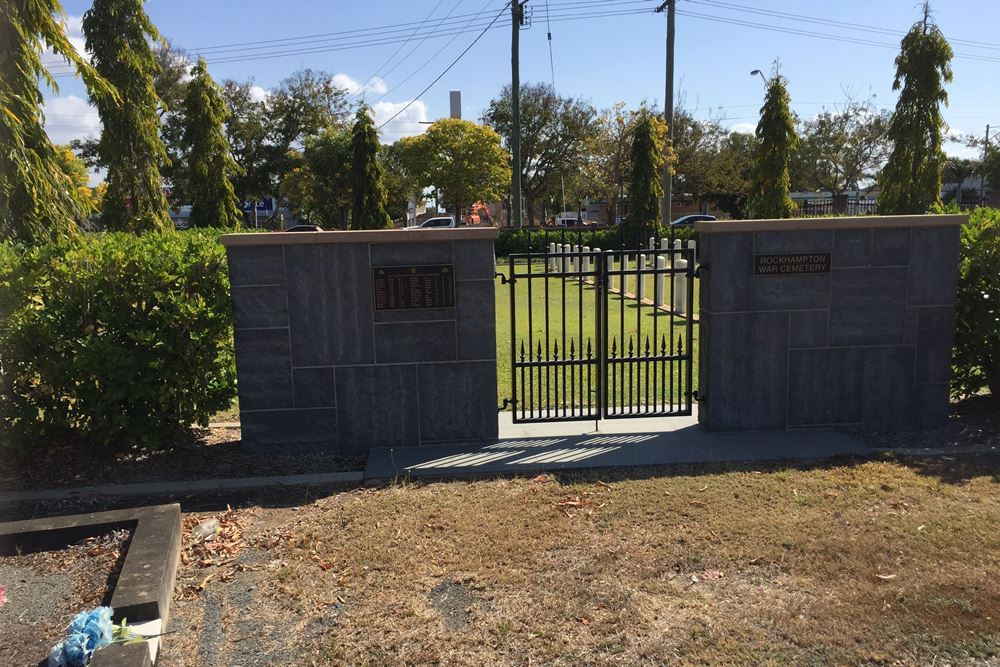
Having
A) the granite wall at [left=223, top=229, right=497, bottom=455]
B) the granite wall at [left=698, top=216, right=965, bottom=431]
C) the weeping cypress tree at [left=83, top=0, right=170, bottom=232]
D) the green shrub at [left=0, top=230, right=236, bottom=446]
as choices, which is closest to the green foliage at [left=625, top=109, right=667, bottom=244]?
the weeping cypress tree at [left=83, top=0, right=170, bottom=232]

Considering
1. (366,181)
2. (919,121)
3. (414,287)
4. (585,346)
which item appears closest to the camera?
(414,287)

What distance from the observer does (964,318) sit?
6441mm

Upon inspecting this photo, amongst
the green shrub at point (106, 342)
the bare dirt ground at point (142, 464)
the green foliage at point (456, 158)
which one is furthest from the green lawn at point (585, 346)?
the green foliage at point (456, 158)

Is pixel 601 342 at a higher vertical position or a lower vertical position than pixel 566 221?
lower

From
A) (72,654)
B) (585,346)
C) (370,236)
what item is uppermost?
(370,236)

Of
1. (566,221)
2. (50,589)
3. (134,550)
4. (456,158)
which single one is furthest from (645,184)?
(566,221)

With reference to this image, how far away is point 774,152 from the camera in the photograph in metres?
20.7

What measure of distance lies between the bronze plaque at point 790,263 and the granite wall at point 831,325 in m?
0.03

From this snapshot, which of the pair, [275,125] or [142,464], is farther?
[275,125]

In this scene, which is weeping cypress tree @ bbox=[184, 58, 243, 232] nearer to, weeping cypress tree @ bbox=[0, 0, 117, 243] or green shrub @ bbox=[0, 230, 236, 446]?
weeping cypress tree @ bbox=[0, 0, 117, 243]

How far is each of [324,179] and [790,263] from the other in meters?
31.7

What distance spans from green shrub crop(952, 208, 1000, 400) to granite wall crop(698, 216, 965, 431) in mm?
240

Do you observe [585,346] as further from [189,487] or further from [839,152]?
[839,152]

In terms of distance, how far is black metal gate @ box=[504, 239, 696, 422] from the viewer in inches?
242
